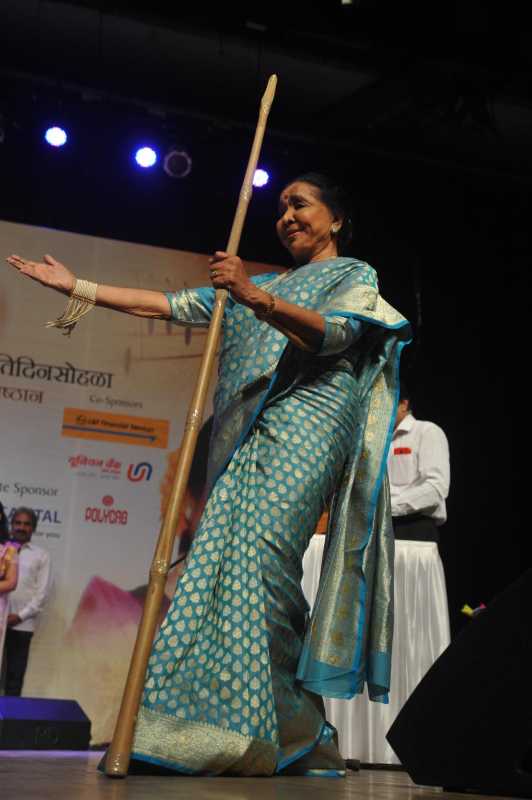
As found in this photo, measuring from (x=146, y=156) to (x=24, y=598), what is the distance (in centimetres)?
273

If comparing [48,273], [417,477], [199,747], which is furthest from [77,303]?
[417,477]

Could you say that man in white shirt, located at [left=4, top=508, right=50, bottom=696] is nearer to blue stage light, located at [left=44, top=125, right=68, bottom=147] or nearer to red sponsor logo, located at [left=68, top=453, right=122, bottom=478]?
red sponsor logo, located at [left=68, top=453, right=122, bottom=478]

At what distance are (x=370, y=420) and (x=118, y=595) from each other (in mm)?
3790

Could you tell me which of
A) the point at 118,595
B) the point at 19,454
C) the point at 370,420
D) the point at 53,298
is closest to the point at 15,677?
the point at 118,595

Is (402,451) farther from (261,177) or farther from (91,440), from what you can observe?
(261,177)

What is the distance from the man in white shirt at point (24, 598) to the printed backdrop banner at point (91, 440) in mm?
53

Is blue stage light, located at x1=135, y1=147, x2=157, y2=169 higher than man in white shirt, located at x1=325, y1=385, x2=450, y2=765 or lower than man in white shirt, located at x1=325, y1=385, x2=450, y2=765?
higher

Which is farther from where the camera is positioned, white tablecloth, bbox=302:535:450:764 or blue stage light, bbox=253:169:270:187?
blue stage light, bbox=253:169:270:187

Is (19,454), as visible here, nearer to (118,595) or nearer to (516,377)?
(118,595)

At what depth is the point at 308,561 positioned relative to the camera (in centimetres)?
436

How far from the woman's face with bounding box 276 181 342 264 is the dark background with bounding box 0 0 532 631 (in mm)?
2596

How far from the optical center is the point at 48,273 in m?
2.88

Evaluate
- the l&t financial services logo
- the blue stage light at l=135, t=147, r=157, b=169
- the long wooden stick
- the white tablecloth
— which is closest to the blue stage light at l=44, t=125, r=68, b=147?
the blue stage light at l=135, t=147, r=157, b=169

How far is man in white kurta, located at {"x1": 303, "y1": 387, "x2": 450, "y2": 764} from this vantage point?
4.25 metres
